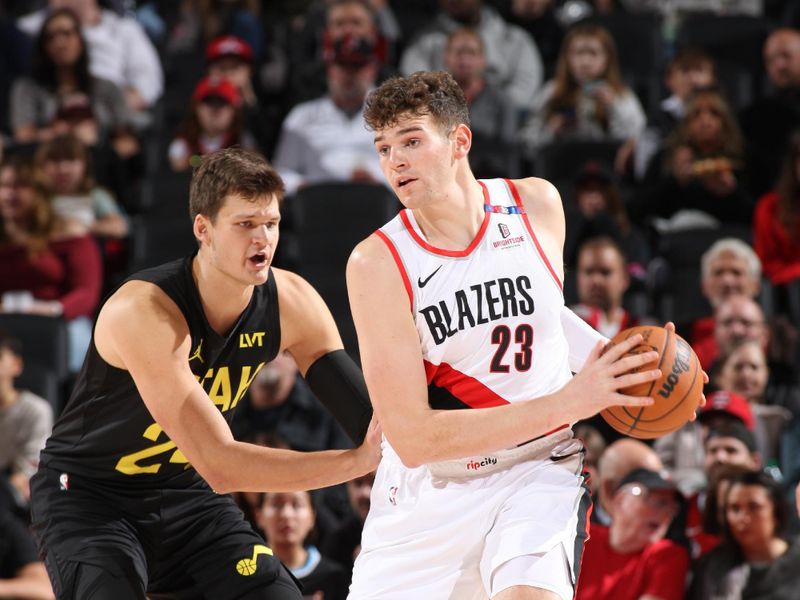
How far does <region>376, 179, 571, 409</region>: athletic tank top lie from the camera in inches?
170

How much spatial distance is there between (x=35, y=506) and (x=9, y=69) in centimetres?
769

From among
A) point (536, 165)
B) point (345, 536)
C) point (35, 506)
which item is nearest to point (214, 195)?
point (35, 506)

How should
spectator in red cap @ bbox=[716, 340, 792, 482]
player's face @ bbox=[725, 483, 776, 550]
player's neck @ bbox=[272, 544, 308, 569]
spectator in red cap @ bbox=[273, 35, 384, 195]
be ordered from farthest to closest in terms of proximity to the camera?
1. spectator in red cap @ bbox=[273, 35, 384, 195]
2. spectator in red cap @ bbox=[716, 340, 792, 482]
3. player's neck @ bbox=[272, 544, 308, 569]
4. player's face @ bbox=[725, 483, 776, 550]

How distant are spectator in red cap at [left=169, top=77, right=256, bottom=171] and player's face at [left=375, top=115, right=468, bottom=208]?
5.91m

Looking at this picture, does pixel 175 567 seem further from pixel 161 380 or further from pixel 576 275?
pixel 576 275

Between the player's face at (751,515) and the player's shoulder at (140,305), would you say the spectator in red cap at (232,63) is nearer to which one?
the player's face at (751,515)

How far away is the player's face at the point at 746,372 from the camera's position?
8.13 meters

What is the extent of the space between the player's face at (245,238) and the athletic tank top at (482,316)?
1.58ft

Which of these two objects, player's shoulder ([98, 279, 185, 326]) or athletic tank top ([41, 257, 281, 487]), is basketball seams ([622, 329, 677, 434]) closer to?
athletic tank top ([41, 257, 281, 487])

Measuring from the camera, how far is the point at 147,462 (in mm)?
4766

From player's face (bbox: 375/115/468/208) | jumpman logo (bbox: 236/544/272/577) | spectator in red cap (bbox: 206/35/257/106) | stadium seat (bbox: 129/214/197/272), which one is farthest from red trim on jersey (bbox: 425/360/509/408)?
spectator in red cap (bbox: 206/35/257/106)

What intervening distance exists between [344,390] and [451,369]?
667 millimetres

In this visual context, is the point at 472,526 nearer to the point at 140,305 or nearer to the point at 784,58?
the point at 140,305

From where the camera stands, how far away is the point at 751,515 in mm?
6805
